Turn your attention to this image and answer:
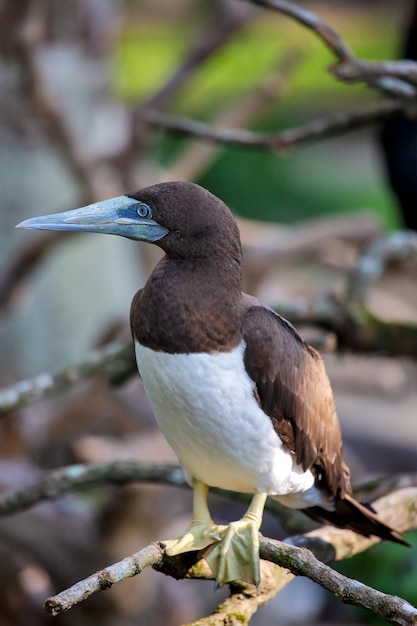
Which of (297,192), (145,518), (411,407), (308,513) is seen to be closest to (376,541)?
(308,513)

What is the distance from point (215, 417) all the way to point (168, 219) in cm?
43

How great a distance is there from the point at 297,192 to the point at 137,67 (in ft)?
13.2

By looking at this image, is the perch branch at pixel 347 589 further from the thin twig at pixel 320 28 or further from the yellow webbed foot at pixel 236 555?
the thin twig at pixel 320 28

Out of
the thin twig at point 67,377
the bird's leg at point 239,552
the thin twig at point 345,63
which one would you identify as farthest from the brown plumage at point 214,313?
the thin twig at point 67,377

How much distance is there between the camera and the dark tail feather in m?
2.28

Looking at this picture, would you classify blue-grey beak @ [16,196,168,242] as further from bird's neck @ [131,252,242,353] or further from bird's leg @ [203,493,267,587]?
bird's leg @ [203,493,267,587]

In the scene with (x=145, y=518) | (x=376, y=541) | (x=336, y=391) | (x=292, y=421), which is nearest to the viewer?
(x=292, y=421)

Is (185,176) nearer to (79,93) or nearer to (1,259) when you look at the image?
(79,93)

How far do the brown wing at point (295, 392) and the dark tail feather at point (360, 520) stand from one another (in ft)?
0.14

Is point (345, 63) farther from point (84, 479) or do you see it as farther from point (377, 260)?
point (84, 479)

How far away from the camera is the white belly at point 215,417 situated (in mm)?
1973

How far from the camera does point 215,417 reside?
200 centimetres

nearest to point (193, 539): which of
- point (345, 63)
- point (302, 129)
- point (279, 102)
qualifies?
point (345, 63)

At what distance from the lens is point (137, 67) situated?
14289 millimetres
